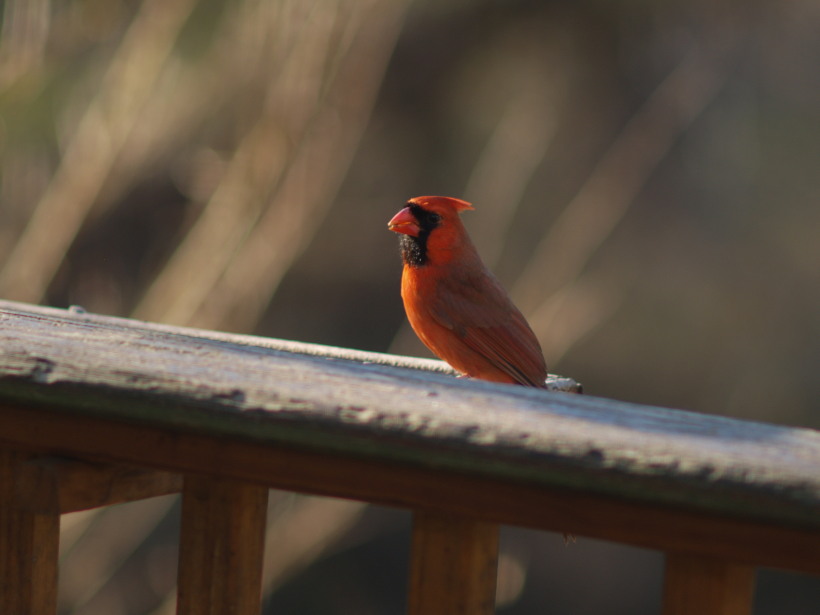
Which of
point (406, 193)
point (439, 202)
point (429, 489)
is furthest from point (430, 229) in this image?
point (406, 193)

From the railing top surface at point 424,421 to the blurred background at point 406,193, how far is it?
10.9ft

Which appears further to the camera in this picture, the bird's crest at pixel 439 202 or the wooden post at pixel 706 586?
the bird's crest at pixel 439 202

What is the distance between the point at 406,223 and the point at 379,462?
229cm

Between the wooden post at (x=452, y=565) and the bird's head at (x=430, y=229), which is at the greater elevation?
the bird's head at (x=430, y=229)

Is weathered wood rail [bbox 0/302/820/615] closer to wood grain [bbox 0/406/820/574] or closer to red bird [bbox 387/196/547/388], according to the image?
wood grain [bbox 0/406/820/574]

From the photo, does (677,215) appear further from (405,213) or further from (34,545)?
(34,545)

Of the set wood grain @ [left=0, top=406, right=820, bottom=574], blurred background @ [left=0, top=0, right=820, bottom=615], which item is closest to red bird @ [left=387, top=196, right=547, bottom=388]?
blurred background @ [left=0, top=0, right=820, bottom=615]

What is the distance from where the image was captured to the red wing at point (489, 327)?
3150 mm

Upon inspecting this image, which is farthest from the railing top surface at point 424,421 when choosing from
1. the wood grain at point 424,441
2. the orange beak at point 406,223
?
the orange beak at point 406,223

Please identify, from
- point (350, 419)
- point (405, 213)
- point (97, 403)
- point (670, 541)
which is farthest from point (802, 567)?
point (405, 213)

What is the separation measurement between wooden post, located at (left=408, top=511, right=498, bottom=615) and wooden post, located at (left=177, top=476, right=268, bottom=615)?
0.68 feet

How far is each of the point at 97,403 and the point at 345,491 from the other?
27cm

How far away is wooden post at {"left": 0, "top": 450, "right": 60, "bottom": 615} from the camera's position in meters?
1.28

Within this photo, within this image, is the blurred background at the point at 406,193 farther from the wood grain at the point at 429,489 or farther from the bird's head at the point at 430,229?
the wood grain at the point at 429,489
